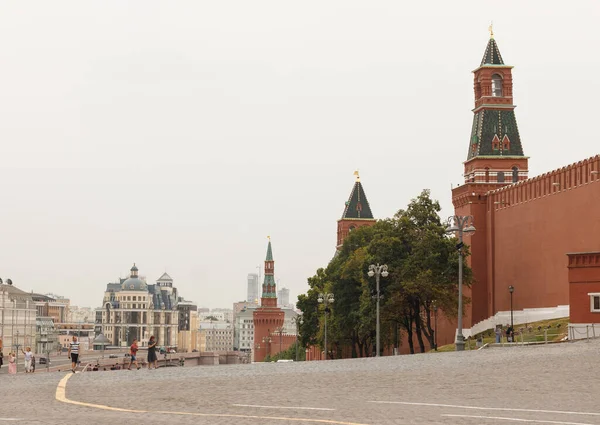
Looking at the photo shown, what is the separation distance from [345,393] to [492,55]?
61058mm

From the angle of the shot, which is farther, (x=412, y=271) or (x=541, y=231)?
(x=541, y=231)

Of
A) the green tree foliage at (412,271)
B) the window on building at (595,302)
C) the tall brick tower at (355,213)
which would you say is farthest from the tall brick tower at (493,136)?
the tall brick tower at (355,213)

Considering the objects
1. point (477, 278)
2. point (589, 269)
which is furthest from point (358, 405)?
point (477, 278)

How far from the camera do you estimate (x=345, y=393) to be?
71.8ft

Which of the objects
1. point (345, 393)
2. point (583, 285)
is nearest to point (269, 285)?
point (583, 285)

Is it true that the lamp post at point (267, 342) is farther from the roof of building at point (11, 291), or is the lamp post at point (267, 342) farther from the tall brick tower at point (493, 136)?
the tall brick tower at point (493, 136)

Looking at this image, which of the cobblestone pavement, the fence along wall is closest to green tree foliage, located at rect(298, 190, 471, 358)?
the fence along wall

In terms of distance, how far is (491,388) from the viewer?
22406mm

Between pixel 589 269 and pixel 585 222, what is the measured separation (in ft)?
40.6

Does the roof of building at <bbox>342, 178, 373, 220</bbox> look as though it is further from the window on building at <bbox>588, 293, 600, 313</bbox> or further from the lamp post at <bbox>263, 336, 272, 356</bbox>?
the window on building at <bbox>588, 293, 600, 313</bbox>

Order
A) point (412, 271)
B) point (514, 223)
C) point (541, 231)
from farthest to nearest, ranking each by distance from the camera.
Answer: point (514, 223) → point (541, 231) → point (412, 271)

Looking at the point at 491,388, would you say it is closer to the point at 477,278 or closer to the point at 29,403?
the point at 29,403

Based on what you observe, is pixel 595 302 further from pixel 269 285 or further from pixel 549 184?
pixel 269 285

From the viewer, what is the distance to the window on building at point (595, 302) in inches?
1820
